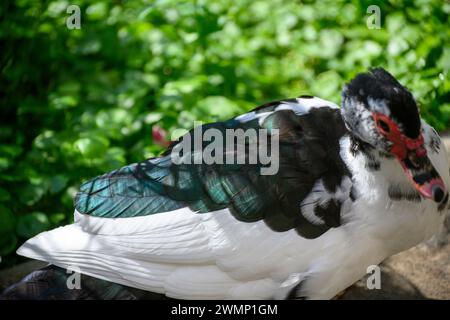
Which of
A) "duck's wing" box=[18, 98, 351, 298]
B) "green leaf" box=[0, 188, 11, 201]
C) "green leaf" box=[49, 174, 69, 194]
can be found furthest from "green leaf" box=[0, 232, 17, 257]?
"duck's wing" box=[18, 98, 351, 298]

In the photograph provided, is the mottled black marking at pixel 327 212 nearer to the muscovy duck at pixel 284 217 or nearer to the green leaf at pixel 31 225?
the muscovy duck at pixel 284 217

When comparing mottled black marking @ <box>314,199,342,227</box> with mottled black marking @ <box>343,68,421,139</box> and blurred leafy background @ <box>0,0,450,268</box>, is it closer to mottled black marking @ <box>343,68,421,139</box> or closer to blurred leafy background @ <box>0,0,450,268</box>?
mottled black marking @ <box>343,68,421,139</box>

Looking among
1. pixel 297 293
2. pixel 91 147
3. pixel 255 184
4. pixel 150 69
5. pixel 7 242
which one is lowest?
pixel 297 293

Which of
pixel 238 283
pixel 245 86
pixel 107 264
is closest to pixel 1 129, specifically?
pixel 245 86

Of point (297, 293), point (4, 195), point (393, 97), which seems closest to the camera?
point (393, 97)

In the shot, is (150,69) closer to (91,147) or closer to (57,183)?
(91,147)

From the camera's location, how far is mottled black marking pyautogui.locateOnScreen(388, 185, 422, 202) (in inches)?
77.3

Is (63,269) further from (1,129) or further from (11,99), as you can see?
(11,99)

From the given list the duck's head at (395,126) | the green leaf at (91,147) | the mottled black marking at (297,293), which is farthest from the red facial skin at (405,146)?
the green leaf at (91,147)

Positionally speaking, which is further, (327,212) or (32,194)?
(32,194)

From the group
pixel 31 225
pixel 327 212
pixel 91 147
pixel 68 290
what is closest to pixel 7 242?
pixel 31 225

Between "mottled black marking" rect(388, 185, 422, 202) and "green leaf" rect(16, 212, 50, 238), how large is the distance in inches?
55.9

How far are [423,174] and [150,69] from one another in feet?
6.69

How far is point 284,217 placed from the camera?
195 centimetres
